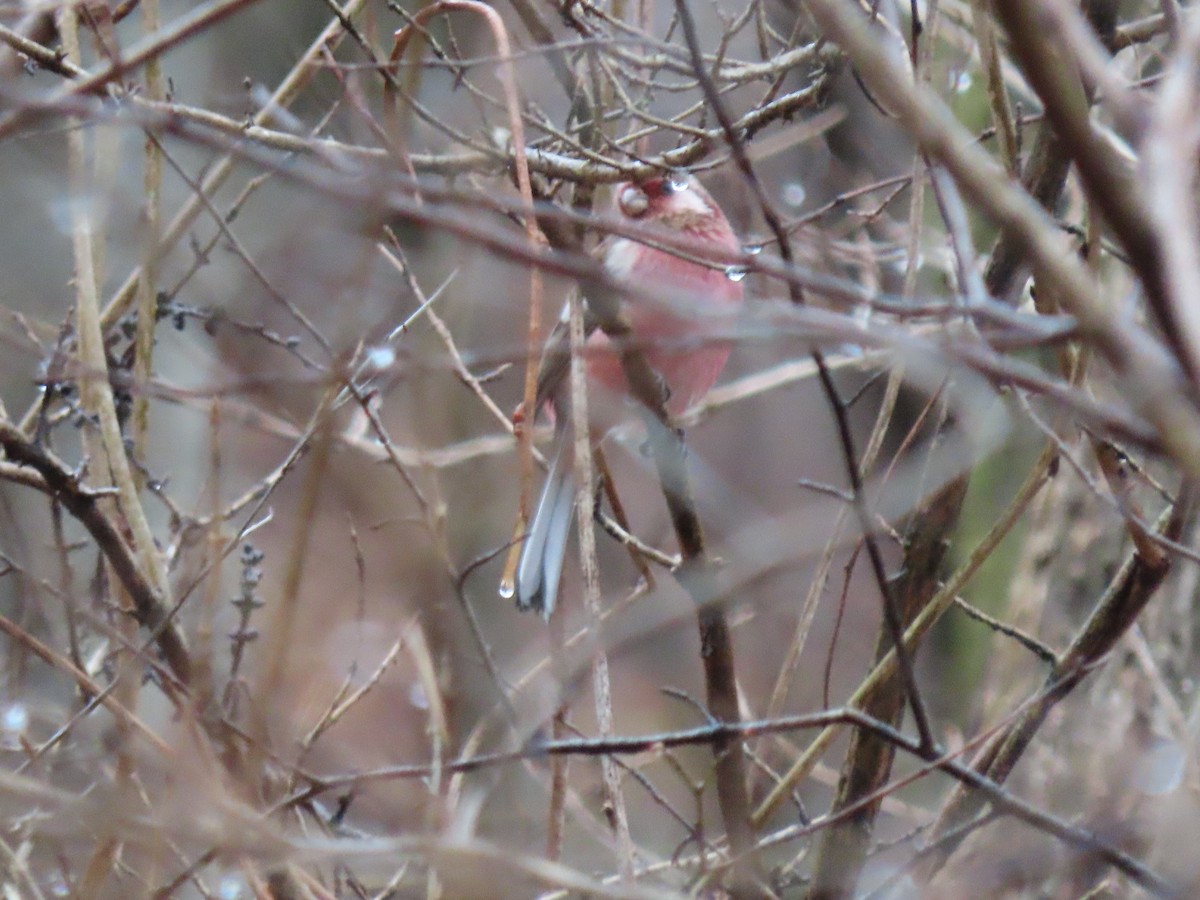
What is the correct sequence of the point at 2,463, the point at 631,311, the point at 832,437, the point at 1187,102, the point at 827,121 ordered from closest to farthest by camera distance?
the point at 1187,102 < the point at 2,463 < the point at 631,311 < the point at 827,121 < the point at 832,437

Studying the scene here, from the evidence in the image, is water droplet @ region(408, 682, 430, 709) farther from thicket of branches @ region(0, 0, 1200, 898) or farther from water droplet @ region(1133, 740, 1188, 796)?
water droplet @ region(1133, 740, 1188, 796)

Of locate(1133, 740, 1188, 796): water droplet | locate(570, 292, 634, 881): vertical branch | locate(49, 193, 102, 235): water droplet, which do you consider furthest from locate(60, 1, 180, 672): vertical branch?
locate(1133, 740, 1188, 796): water droplet

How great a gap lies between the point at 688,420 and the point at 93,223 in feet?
6.83

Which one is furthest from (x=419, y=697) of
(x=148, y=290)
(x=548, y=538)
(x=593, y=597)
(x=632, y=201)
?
(x=632, y=201)

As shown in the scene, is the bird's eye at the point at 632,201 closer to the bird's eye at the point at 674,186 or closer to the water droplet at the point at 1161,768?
the bird's eye at the point at 674,186

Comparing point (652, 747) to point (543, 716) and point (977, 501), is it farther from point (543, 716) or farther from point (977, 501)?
point (977, 501)

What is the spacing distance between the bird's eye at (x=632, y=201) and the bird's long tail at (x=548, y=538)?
703 mm

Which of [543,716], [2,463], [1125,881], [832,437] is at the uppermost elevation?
[2,463]

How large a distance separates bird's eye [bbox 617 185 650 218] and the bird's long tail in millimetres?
703

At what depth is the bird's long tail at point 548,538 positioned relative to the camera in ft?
9.77

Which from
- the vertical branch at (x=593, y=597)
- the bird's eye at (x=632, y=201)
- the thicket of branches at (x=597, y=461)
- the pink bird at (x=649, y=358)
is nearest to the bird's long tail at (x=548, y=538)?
the pink bird at (x=649, y=358)

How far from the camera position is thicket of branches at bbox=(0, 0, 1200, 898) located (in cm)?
111

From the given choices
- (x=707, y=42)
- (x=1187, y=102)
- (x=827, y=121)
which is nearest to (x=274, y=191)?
(x=707, y=42)

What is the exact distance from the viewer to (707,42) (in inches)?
263
